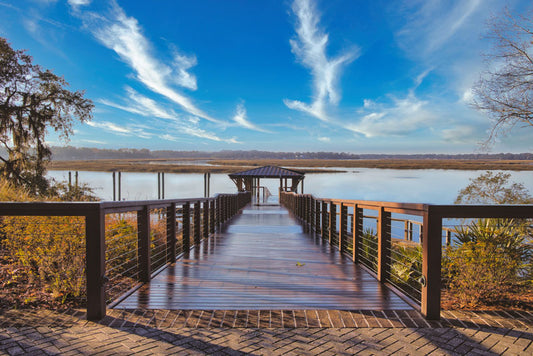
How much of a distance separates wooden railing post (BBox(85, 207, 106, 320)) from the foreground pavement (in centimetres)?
10

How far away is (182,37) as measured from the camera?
51.2ft

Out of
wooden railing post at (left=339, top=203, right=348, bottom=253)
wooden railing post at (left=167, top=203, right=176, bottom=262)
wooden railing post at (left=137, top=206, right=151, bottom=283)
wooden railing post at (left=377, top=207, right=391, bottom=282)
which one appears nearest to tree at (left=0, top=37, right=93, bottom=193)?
wooden railing post at (left=167, top=203, right=176, bottom=262)

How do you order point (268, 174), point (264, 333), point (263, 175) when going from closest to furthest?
point (264, 333)
point (263, 175)
point (268, 174)

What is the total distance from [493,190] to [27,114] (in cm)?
2132

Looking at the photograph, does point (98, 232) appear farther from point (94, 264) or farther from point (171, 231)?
point (171, 231)

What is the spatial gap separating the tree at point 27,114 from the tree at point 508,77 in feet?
64.8

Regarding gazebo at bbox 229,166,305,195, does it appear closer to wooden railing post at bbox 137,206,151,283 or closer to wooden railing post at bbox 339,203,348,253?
wooden railing post at bbox 339,203,348,253

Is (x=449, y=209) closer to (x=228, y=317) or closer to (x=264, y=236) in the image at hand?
(x=228, y=317)

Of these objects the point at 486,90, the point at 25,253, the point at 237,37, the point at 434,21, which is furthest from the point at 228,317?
the point at 237,37

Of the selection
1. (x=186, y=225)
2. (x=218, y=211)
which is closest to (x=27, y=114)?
(x=218, y=211)

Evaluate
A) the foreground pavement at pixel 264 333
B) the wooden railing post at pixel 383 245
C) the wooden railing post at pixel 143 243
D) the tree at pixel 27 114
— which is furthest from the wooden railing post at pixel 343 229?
the tree at pixel 27 114

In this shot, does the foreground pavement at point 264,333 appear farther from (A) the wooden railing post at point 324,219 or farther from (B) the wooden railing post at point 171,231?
(A) the wooden railing post at point 324,219

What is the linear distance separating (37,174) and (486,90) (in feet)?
67.6

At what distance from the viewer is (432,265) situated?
8.70 ft
